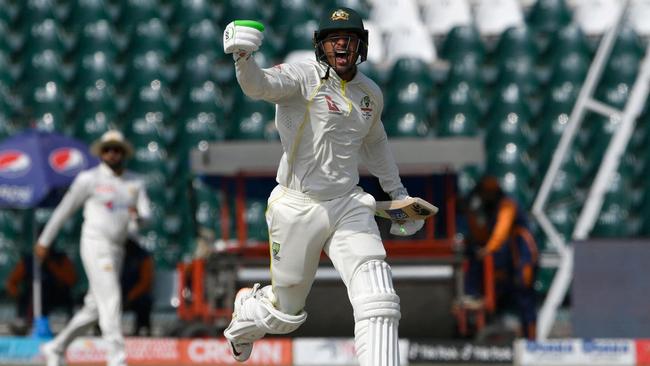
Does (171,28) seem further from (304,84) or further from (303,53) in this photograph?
(304,84)

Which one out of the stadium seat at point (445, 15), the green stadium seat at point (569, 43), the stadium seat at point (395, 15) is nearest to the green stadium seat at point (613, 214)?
the green stadium seat at point (569, 43)

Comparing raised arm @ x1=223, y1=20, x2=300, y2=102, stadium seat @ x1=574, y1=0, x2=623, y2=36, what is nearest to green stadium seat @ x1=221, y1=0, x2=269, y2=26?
stadium seat @ x1=574, y1=0, x2=623, y2=36

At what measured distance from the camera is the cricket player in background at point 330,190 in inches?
252

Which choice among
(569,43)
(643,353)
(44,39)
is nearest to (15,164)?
(44,39)

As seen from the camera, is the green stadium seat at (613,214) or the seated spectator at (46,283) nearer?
the seated spectator at (46,283)

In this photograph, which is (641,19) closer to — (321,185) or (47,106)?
(47,106)

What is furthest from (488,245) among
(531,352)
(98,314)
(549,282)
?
(98,314)

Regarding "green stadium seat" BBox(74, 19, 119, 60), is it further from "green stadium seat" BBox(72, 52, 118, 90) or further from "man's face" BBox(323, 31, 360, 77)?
"man's face" BBox(323, 31, 360, 77)

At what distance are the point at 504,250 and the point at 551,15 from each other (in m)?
4.17

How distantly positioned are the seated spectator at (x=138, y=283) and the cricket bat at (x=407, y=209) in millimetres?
6712

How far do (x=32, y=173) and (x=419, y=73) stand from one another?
432 cm

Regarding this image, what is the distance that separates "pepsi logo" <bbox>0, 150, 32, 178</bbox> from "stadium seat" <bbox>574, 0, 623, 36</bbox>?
20.1 feet

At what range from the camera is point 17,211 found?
15.0 meters

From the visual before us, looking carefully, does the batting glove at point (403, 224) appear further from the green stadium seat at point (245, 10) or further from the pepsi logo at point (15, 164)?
the green stadium seat at point (245, 10)
